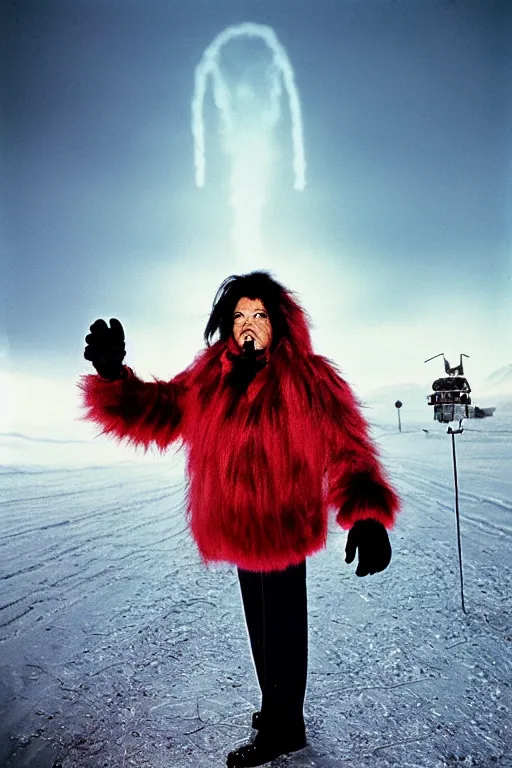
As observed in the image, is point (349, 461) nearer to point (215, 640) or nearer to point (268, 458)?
point (268, 458)

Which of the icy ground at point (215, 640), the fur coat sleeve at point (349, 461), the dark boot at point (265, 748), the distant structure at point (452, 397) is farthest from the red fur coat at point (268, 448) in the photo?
the distant structure at point (452, 397)

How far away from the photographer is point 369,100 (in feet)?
5.62

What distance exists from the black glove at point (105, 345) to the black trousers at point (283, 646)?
1.95 feet

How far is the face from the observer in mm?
1124

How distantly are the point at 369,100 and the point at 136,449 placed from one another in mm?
1473

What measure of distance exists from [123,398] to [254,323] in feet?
1.16

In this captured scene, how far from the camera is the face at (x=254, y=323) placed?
44.3 inches

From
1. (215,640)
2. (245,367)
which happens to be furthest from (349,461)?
(215,640)

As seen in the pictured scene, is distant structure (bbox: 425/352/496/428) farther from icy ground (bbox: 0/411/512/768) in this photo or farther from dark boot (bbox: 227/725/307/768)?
dark boot (bbox: 227/725/307/768)

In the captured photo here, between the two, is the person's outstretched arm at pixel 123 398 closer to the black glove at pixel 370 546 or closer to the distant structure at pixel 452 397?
the black glove at pixel 370 546

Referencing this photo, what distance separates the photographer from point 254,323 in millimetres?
1125

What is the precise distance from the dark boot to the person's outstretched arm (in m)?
0.70

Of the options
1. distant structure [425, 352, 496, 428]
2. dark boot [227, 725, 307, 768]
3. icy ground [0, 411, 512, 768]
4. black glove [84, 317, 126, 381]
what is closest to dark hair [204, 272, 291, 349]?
black glove [84, 317, 126, 381]

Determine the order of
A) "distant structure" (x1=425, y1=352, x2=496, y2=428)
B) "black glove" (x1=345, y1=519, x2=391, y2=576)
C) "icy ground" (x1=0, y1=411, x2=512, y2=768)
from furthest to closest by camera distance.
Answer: "distant structure" (x1=425, y1=352, x2=496, y2=428), "icy ground" (x1=0, y1=411, x2=512, y2=768), "black glove" (x1=345, y1=519, x2=391, y2=576)
